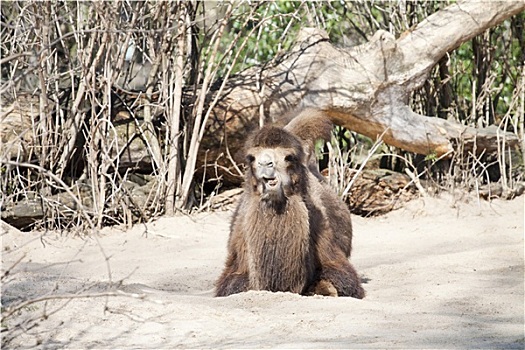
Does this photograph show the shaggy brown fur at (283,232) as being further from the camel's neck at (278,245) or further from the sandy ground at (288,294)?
the sandy ground at (288,294)

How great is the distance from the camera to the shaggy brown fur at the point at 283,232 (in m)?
6.36

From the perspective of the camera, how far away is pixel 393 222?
11.2m

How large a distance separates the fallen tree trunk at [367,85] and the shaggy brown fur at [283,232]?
3949mm

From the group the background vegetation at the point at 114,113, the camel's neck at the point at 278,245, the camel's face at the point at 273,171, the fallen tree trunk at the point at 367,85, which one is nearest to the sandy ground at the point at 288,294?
the camel's neck at the point at 278,245

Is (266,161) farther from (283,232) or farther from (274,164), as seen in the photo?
(283,232)

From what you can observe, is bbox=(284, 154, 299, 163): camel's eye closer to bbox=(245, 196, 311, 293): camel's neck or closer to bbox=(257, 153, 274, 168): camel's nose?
bbox=(257, 153, 274, 168): camel's nose

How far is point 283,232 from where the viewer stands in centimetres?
643

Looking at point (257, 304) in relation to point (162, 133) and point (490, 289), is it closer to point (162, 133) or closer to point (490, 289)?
point (490, 289)

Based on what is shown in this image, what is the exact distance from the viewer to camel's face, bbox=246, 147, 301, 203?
245 inches

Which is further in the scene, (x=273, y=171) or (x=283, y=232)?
(x=283, y=232)

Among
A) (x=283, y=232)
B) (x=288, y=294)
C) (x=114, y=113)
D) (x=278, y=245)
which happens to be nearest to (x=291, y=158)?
(x=283, y=232)

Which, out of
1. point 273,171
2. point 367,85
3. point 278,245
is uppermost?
point 367,85

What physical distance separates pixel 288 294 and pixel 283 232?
0.47 m

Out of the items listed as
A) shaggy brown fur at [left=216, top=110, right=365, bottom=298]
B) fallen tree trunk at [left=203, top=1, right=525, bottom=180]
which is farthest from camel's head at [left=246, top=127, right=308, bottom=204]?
fallen tree trunk at [left=203, top=1, right=525, bottom=180]
